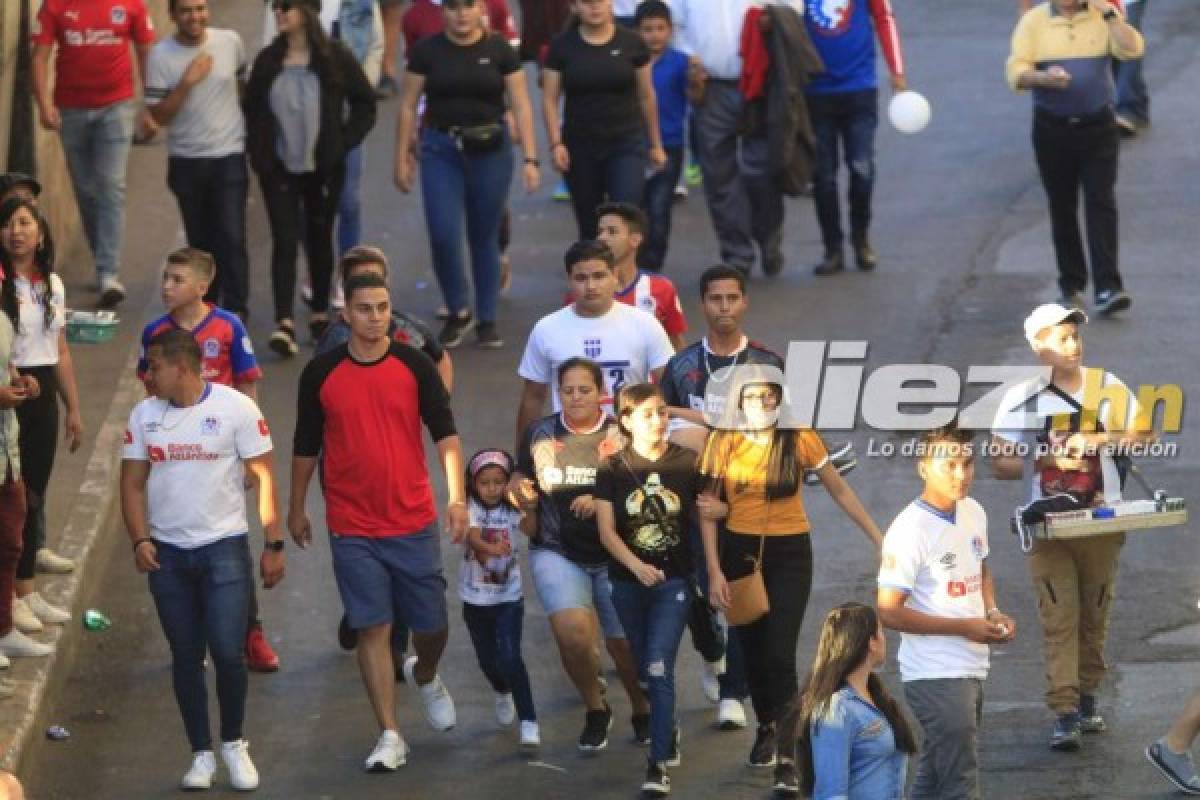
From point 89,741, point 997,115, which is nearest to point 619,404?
point 89,741

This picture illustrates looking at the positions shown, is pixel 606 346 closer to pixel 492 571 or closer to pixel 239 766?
pixel 492 571

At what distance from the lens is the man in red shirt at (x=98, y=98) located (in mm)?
15984

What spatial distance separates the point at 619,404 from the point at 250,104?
5592 millimetres

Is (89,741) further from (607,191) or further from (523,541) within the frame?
(607,191)

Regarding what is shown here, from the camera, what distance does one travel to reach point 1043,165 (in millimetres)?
16031

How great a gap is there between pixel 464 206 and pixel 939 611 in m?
6.98

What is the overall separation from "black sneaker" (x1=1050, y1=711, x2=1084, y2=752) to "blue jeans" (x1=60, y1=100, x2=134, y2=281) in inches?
303

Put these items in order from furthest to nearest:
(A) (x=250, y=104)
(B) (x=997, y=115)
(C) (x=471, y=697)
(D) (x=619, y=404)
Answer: (B) (x=997, y=115)
(A) (x=250, y=104)
(C) (x=471, y=697)
(D) (x=619, y=404)

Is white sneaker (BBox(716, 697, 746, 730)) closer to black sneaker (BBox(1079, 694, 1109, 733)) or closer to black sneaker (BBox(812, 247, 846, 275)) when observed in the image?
black sneaker (BBox(1079, 694, 1109, 733))

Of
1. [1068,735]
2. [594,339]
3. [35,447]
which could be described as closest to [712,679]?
[594,339]

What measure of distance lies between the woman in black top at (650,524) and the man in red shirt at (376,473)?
2.05ft

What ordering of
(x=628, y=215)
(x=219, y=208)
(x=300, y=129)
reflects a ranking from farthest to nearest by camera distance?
(x=219, y=208), (x=300, y=129), (x=628, y=215)

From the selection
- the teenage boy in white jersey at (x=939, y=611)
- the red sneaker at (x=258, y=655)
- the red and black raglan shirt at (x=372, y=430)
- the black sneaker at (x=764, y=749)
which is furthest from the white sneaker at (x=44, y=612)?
the teenage boy in white jersey at (x=939, y=611)

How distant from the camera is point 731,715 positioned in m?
11.1
